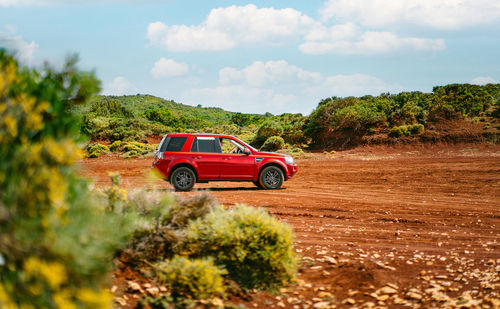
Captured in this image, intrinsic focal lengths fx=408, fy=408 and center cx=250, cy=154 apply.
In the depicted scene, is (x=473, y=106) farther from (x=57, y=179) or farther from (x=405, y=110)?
(x=57, y=179)

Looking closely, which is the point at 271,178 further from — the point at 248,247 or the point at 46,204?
the point at 46,204

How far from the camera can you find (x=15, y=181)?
8.04ft

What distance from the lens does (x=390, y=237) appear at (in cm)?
723

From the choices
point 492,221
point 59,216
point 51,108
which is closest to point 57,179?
point 59,216

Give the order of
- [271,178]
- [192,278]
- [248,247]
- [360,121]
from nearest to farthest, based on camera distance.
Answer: [192,278] → [248,247] → [271,178] → [360,121]

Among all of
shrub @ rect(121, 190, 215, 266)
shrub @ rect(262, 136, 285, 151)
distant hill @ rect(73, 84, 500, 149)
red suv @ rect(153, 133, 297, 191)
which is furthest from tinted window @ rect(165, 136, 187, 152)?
shrub @ rect(262, 136, 285, 151)

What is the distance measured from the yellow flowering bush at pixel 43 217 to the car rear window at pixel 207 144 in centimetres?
964

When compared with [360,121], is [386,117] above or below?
above

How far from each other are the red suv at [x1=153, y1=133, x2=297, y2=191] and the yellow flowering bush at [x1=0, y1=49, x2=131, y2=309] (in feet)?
31.0

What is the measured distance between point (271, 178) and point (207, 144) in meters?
2.32

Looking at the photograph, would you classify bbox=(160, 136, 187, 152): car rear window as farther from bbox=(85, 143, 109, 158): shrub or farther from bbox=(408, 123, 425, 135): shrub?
bbox=(408, 123, 425, 135): shrub

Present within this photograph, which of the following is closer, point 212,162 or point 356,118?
point 212,162

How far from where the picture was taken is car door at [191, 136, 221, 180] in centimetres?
1238

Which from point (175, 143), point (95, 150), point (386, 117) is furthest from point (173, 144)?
point (386, 117)
